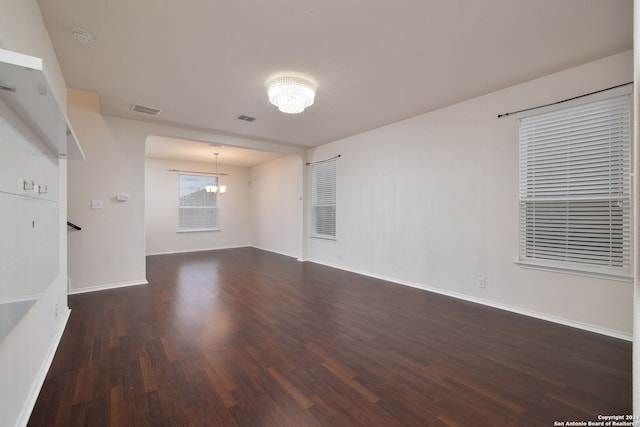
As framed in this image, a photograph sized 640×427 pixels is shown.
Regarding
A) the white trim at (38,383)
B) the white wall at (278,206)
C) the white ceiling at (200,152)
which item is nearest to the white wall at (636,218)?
the white trim at (38,383)

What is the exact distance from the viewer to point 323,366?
221 cm

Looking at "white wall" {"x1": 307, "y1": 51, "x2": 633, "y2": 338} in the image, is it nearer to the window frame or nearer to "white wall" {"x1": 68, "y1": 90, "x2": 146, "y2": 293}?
the window frame

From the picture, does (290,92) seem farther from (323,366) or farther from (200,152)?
(200,152)

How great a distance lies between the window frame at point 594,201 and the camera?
8.66 feet

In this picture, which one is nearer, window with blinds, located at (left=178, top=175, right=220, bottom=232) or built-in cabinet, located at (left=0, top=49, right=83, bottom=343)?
built-in cabinet, located at (left=0, top=49, right=83, bottom=343)

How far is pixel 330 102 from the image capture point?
3861 mm

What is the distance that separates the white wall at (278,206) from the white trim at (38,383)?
187 inches

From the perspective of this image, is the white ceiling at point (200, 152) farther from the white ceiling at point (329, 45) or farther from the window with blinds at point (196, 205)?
the white ceiling at point (329, 45)

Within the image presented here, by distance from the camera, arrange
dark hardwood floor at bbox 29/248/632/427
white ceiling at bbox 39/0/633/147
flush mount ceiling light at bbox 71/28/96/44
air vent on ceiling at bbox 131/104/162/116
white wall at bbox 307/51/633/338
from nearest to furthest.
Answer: dark hardwood floor at bbox 29/248/632/427
white ceiling at bbox 39/0/633/147
flush mount ceiling light at bbox 71/28/96/44
white wall at bbox 307/51/633/338
air vent on ceiling at bbox 131/104/162/116

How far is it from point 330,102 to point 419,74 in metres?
1.24

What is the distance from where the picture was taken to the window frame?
2.64 meters

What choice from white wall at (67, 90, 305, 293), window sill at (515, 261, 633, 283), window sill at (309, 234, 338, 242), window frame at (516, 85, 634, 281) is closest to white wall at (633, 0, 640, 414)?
window frame at (516, 85, 634, 281)

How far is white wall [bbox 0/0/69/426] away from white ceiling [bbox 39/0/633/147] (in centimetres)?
29

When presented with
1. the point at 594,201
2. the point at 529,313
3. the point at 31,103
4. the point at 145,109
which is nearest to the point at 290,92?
the point at 31,103
